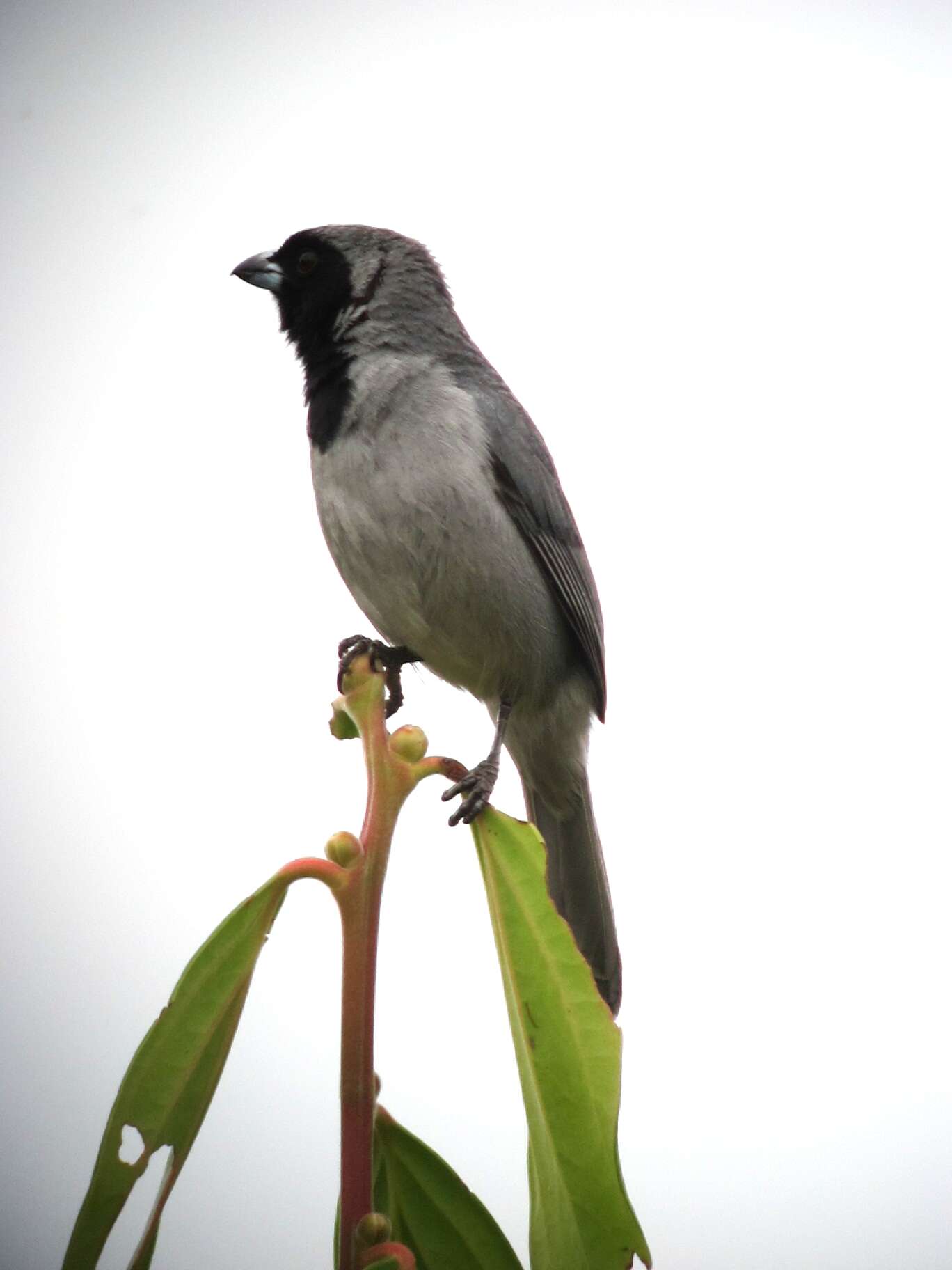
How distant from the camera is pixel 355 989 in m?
1.42

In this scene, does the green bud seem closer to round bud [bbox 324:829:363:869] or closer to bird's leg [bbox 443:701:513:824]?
bird's leg [bbox 443:701:513:824]

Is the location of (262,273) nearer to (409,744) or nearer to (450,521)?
(450,521)

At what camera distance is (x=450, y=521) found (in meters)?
3.50

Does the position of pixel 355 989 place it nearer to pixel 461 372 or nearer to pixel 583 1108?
pixel 583 1108

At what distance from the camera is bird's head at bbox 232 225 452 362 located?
3973 millimetres

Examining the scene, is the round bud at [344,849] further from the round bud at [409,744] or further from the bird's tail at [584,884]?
the bird's tail at [584,884]

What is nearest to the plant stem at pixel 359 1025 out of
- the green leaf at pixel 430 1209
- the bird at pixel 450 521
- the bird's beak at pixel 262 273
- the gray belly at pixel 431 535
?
the green leaf at pixel 430 1209

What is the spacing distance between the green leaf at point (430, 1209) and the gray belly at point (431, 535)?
1991 millimetres

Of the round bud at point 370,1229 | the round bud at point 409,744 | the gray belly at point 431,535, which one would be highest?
the gray belly at point 431,535

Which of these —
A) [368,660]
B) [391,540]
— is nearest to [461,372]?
[391,540]

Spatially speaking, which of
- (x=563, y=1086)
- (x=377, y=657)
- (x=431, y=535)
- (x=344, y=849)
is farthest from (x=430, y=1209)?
(x=431, y=535)

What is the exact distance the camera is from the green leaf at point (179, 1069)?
1.47 metres

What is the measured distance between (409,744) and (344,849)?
22 cm

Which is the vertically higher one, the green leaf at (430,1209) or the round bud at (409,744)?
the round bud at (409,744)
